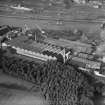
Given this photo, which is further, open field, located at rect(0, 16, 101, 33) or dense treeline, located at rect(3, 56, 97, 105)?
open field, located at rect(0, 16, 101, 33)

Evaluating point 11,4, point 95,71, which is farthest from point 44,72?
point 11,4

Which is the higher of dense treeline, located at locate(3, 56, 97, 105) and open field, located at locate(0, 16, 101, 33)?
open field, located at locate(0, 16, 101, 33)

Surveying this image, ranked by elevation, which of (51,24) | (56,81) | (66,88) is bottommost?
(66,88)

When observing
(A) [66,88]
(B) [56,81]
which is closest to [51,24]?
(B) [56,81]

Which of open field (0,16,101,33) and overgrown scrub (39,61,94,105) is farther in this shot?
open field (0,16,101,33)

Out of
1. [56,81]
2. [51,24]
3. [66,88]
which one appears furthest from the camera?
[51,24]

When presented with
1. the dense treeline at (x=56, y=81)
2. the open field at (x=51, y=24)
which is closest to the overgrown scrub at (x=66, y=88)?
the dense treeline at (x=56, y=81)

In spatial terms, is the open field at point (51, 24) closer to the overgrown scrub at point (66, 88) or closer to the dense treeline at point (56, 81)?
the dense treeline at point (56, 81)

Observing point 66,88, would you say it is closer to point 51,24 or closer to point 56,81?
point 56,81

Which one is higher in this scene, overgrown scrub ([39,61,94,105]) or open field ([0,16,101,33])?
→ open field ([0,16,101,33])

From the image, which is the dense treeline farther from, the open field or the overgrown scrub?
the open field

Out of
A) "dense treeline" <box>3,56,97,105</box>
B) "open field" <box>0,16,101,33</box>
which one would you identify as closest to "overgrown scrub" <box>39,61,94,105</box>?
"dense treeline" <box>3,56,97,105</box>
